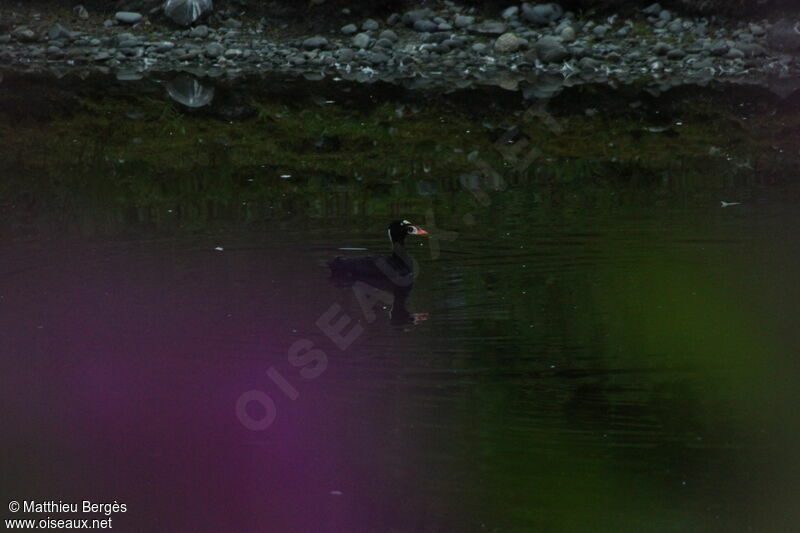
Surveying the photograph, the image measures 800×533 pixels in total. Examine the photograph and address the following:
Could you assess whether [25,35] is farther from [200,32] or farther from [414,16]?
[414,16]

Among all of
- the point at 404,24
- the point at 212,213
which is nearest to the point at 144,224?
the point at 212,213

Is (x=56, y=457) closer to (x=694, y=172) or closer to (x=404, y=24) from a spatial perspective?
(x=694, y=172)

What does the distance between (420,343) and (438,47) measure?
1469 cm

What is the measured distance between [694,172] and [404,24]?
11.1m

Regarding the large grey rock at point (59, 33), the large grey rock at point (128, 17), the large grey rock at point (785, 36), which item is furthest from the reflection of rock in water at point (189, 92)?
the large grey rock at point (785, 36)

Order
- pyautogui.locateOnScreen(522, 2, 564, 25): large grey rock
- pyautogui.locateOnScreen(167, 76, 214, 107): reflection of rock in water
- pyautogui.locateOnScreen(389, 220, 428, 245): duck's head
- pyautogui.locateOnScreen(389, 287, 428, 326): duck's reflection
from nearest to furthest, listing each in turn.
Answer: pyautogui.locateOnScreen(389, 287, 428, 326): duck's reflection, pyautogui.locateOnScreen(389, 220, 428, 245): duck's head, pyautogui.locateOnScreen(167, 76, 214, 107): reflection of rock in water, pyautogui.locateOnScreen(522, 2, 564, 25): large grey rock

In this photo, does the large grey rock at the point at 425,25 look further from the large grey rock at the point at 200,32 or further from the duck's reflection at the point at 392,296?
the duck's reflection at the point at 392,296

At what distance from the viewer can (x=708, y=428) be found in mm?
6180

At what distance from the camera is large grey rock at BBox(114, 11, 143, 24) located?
23.3m

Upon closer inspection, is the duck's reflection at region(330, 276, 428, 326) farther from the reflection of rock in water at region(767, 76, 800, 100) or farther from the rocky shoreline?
the reflection of rock in water at region(767, 76, 800, 100)

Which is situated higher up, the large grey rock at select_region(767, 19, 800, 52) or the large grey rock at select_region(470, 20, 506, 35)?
the large grey rock at select_region(470, 20, 506, 35)

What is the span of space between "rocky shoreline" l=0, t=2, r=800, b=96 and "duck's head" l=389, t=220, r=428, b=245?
9748 mm

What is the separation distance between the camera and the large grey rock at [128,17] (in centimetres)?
2334

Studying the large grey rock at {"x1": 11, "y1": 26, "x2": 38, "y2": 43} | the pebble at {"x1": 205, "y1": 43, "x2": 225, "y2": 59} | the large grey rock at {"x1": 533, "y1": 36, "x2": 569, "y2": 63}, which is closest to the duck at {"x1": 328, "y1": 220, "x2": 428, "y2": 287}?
the large grey rock at {"x1": 533, "y1": 36, "x2": 569, "y2": 63}
